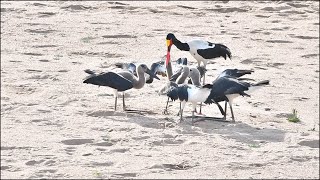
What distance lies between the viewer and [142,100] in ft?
39.6

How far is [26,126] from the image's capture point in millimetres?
10297

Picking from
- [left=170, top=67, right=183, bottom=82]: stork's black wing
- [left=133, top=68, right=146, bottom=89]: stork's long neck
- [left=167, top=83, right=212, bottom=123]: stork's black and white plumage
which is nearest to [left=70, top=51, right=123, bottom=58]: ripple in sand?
[left=170, top=67, right=183, bottom=82]: stork's black wing

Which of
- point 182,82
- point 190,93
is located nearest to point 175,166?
point 190,93

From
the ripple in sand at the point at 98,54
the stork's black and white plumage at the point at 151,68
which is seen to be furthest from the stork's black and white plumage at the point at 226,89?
the ripple in sand at the point at 98,54

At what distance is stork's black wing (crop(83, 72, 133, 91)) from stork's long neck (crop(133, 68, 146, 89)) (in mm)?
309

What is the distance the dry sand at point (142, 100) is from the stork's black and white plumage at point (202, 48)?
12.5 inches

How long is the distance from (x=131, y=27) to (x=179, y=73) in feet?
19.2

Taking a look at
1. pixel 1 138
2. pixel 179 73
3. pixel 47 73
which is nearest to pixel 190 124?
pixel 179 73

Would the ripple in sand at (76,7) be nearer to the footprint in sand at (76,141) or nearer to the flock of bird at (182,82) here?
the flock of bird at (182,82)

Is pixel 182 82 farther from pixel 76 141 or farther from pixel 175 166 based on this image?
pixel 175 166

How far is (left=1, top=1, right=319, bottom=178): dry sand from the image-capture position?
920 cm

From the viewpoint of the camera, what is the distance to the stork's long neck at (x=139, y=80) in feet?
38.4

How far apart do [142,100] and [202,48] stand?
200 centimetres

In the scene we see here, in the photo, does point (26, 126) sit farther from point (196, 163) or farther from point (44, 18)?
point (44, 18)
